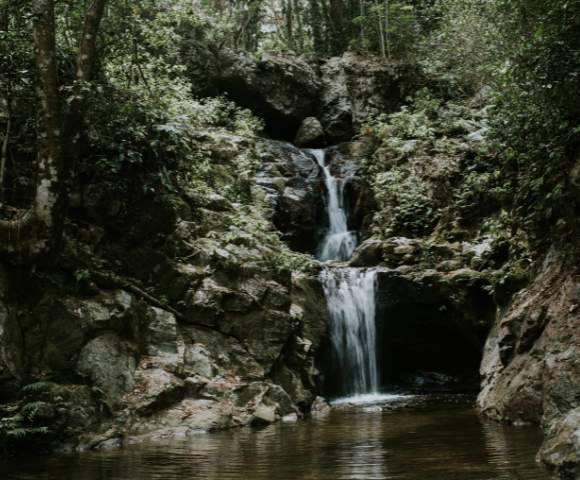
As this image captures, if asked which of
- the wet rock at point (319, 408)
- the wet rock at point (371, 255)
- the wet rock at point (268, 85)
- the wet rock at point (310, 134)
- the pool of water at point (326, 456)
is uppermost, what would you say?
the wet rock at point (268, 85)

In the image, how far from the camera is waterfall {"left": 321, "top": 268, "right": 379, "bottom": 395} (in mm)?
14617

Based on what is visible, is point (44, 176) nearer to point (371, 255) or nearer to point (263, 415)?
point (263, 415)

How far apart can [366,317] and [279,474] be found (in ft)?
30.3

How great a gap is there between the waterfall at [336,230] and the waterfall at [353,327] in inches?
131

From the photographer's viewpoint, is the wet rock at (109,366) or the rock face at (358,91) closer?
the wet rock at (109,366)

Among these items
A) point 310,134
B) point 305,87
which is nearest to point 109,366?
point 310,134

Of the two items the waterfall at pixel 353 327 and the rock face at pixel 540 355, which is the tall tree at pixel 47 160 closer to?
the rock face at pixel 540 355

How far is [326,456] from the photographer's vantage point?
6.76m

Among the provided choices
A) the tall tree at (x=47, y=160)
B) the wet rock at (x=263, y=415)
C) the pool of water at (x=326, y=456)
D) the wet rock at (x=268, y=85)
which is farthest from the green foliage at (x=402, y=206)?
the tall tree at (x=47, y=160)

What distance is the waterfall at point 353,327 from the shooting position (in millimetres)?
14617

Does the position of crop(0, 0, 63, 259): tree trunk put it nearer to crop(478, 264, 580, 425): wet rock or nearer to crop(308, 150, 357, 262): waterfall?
crop(478, 264, 580, 425): wet rock

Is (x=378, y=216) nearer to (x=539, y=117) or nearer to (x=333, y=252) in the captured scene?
(x=333, y=252)

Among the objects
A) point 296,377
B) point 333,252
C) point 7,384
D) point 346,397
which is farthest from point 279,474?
point 333,252

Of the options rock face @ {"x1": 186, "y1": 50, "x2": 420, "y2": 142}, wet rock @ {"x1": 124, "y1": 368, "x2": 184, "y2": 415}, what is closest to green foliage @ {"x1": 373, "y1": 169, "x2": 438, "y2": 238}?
rock face @ {"x1": 186, "y1": 50, "x2": 420, "y2": 142}
